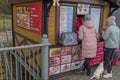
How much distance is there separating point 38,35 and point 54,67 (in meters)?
0.89

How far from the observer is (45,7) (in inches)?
167

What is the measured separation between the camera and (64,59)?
4.61 m

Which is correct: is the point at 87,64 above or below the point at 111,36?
below

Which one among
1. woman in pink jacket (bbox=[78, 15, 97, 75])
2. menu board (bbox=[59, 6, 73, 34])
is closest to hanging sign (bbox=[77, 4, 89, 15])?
menu board (bbox=[59, 6, 73, 34])

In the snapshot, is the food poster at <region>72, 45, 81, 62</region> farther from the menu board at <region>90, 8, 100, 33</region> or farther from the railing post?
the railing post

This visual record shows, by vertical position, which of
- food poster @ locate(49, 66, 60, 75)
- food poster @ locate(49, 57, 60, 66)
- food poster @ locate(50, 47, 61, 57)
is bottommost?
Result: food poster @ locate(49, 66, 60, 75)

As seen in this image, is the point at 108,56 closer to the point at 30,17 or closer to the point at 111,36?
the point at 111,36

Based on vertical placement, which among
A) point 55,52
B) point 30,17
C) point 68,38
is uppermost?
point 30,17

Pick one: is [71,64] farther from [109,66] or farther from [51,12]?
[51,12]

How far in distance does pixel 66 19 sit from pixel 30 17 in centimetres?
102

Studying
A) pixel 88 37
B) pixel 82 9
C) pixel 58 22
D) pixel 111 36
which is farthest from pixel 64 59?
pixel 82 9

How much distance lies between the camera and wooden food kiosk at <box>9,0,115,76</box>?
4.35 m

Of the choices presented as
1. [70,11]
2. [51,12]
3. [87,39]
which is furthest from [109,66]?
[51,12]

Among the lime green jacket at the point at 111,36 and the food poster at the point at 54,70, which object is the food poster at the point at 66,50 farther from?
the lime green jacket at the point at 111,36
